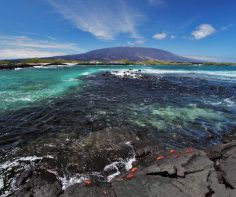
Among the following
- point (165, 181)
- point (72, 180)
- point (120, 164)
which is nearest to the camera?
point (165, 181)

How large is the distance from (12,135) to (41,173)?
7122mm

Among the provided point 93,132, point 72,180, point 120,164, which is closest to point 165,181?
point 120,164

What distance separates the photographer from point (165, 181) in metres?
9.26

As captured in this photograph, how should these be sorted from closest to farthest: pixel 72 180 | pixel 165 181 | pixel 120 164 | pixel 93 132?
pixel 165 181 < pixel 72 180 < pixel 120 164 < pixel 93 132

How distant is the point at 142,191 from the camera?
8664mm

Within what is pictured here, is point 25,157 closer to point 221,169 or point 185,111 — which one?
point 221,169

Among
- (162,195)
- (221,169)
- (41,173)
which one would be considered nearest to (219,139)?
(221,169)

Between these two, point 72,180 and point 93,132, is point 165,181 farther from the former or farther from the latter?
point 93,132

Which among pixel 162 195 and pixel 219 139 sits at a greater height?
pixel 162 195

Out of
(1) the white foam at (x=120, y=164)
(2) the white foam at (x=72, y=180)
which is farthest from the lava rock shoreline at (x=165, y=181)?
(1) the white foam at (x=120, y=164)

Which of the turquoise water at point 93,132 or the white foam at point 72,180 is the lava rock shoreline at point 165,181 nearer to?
the white foam at point 72,180

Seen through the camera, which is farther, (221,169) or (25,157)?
(25,157)

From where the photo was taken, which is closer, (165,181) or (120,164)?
(165,181)

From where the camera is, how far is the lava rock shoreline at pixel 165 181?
28.2 ft
